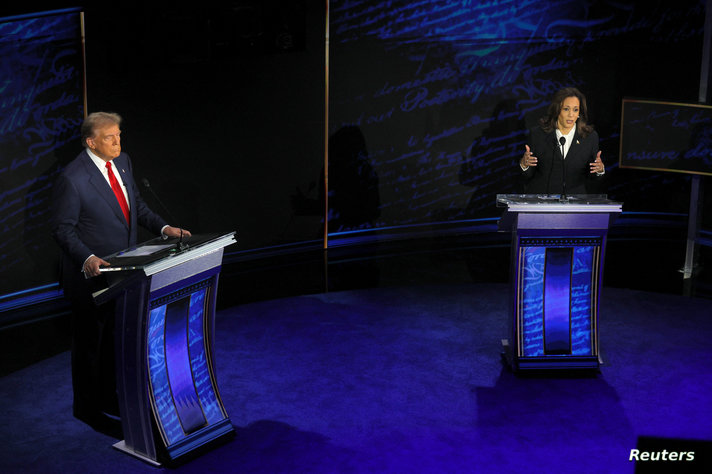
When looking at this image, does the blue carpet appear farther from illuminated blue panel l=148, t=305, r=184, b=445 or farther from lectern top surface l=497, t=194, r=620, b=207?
lectern top surface l=497, t=194, r=620, b=207

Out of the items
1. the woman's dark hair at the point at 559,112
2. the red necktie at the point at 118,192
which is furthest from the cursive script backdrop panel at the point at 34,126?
the woman's dark hair at the point at 559,112

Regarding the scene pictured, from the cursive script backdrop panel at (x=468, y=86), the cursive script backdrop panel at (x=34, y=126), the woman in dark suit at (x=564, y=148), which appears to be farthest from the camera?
the cursive script backdrop panel at (x=468, y=86)

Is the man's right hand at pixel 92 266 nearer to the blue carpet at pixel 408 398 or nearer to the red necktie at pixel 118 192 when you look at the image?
the red necktie at pixel 118 192

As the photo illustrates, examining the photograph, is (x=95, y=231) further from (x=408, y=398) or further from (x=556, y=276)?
(x=556, y=276)

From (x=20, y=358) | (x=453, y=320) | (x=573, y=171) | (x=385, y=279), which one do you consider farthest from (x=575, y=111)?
(x=20, y=358)

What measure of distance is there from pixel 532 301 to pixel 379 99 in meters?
4.07

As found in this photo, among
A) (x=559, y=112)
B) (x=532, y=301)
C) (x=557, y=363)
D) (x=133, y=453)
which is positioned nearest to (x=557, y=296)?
(x=532, y=301)

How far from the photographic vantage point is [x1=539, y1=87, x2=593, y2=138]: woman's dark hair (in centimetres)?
462

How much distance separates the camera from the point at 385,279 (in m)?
6.47

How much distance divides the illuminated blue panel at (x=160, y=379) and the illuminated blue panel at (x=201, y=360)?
0.55 feet

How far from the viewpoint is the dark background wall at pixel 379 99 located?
20.7 feet

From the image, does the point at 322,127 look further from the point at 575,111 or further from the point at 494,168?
the point at 575,111

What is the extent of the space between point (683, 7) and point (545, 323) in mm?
5330

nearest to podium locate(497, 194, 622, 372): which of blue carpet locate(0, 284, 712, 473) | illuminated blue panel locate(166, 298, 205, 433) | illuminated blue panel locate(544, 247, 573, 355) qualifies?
illuminated blue panel locate(544, 247, 573, 355)
